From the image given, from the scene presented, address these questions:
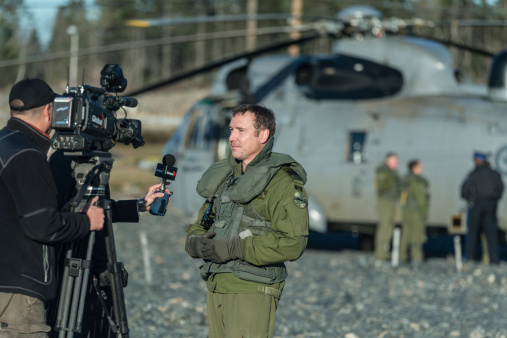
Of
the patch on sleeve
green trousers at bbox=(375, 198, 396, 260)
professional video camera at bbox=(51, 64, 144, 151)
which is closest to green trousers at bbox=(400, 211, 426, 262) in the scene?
green trousers at bbox=(375, 198, 396, 260)

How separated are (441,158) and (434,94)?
4.09 ft

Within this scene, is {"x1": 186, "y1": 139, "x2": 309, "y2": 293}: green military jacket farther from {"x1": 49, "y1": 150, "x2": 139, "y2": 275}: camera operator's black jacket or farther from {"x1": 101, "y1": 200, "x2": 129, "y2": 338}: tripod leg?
{"x1": 49, "y1": 150, "x2": 139, "y2": 275}: camera operator's black jacket

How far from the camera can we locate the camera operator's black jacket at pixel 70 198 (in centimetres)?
425

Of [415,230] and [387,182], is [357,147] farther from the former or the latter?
[415,230]

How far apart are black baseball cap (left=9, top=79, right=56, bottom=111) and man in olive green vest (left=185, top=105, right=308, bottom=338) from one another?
3.49 ft

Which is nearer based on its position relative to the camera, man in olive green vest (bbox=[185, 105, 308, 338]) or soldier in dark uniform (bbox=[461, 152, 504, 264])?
man in olive green vest (bbox=[185, 105, 308, 338])

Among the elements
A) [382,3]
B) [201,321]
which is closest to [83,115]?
[201,321]

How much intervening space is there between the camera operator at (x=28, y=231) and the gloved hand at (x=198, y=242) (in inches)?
19.9

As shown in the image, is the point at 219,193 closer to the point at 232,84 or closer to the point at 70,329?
the point at 70,329

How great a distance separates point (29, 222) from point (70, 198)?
531 millimetres

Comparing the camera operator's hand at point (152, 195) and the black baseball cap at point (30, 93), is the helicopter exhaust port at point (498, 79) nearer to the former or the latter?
the camera operator's hand at point (152, 195)

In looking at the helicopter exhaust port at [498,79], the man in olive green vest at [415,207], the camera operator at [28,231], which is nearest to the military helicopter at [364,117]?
the helicopter exhaust port at [498,79]

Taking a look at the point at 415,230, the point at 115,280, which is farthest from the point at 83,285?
the point at 415,230

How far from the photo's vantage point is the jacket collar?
406 centimetres
